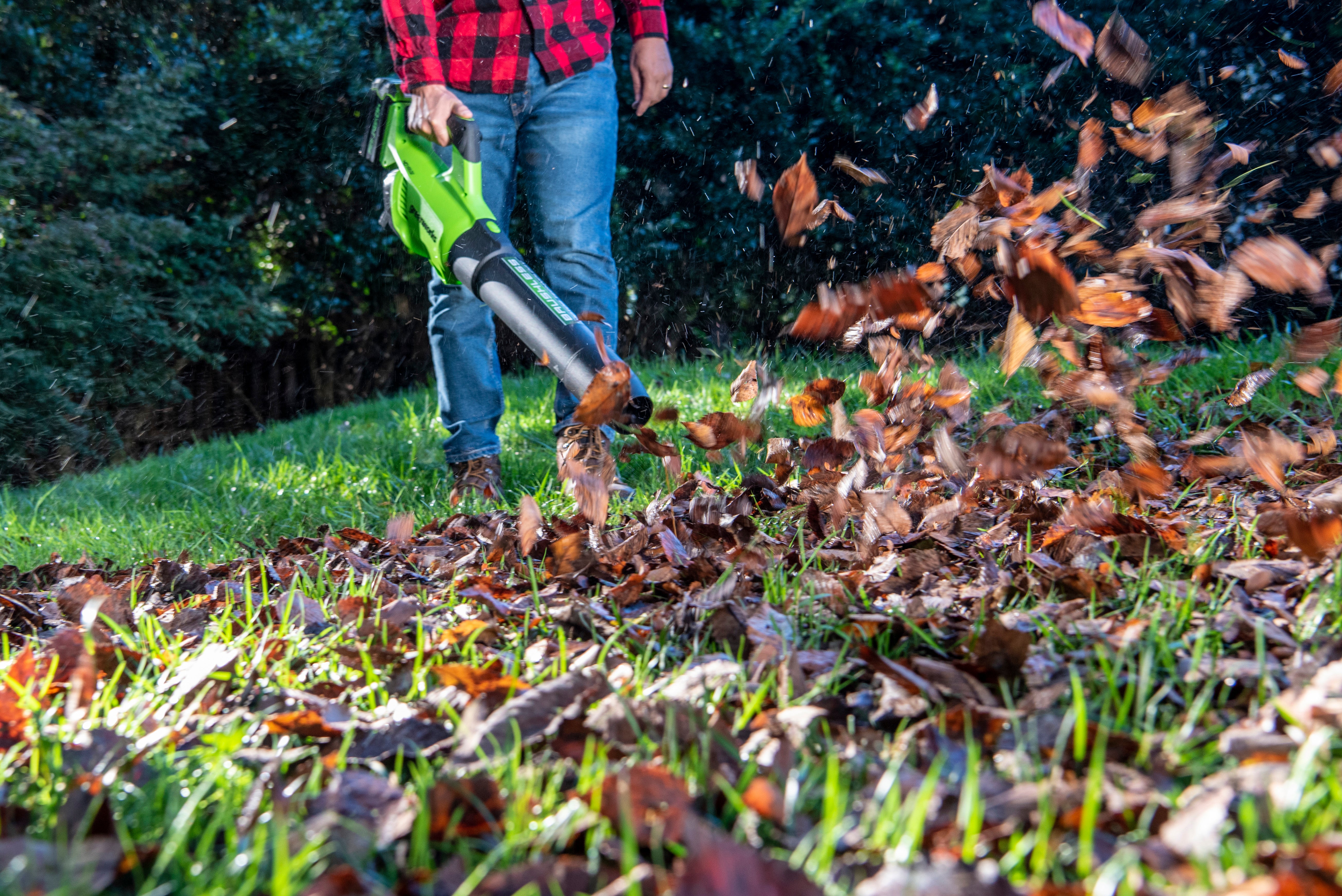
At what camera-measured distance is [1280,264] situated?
148 centimetres

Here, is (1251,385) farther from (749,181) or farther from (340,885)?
(340,885)

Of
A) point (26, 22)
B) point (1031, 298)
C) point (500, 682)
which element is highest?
point (26, 22)

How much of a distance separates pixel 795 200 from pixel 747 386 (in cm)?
39

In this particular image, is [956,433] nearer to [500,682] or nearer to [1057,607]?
[1057,607]

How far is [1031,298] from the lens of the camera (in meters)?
1.47

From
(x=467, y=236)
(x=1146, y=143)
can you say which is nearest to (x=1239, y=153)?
(x=1146, y=143)

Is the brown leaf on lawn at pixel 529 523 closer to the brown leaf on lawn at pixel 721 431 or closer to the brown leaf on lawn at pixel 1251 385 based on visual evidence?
the brown leaf on lawn at pixel 721 431

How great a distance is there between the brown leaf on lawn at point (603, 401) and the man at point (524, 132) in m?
1.07

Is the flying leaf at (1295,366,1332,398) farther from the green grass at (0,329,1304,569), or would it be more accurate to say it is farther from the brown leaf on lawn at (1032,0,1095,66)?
the green grass at (0,329,1304,569)

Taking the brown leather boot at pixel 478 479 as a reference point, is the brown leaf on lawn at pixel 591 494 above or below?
above

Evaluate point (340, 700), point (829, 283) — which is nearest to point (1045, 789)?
point (340, 700)

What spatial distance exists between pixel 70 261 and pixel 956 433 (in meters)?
6.07

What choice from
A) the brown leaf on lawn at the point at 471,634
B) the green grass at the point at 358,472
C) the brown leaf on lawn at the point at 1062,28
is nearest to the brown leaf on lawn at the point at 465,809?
the brown leaf on lawn at the point at 471,634

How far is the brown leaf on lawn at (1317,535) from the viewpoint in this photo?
4.25 feet
